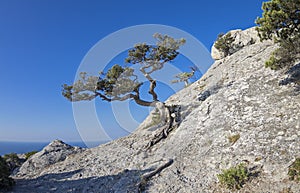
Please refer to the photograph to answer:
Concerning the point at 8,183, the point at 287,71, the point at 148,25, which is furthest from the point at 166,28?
the point at 8,183

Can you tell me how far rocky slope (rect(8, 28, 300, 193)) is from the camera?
1124cm

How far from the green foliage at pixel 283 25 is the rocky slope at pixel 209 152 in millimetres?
3173

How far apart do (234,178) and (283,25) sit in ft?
34.0

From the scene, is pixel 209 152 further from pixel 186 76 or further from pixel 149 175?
pixel 186 76

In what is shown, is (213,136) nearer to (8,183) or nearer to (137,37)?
(137,37)

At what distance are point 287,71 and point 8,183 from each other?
26.0m

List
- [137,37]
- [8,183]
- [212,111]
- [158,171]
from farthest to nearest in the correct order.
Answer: [137,37]
[212,111]
[8,183]
[158,171]

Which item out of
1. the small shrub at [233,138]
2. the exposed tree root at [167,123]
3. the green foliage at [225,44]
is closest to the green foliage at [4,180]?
the exposed tree root at [167,123]

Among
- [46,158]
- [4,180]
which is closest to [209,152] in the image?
[4,180]

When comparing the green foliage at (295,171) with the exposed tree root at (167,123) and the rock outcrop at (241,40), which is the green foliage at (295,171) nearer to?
the exposed tree root at (167,123)

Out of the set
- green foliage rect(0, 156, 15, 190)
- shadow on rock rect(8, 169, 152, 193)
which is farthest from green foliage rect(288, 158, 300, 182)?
green foliage rect(0, 156, 15, 190)

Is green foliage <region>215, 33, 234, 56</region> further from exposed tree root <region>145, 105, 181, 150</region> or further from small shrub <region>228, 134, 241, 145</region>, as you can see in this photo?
small shrub <region>228, 134, 241, 145</region>

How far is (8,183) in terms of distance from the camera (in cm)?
1666

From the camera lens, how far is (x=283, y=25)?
43.8 ft
